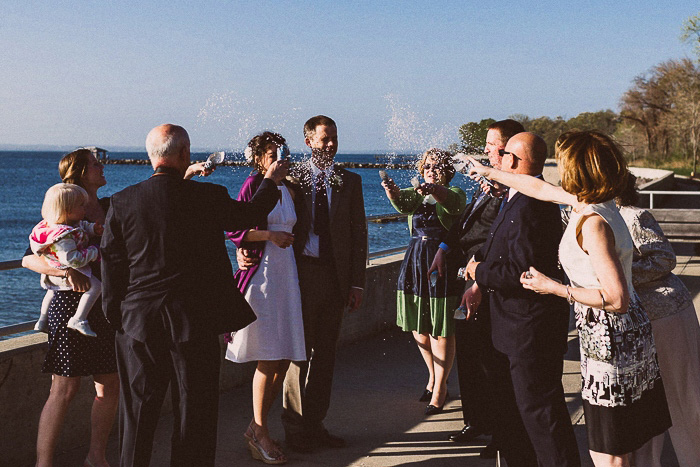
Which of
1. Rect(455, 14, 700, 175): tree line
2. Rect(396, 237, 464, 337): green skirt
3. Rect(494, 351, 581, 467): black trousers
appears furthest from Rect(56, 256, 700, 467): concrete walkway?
Rect(455, 14, 700, 175): tree line

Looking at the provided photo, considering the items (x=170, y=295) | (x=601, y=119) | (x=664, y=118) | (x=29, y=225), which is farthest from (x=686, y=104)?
(x=170, y=295)

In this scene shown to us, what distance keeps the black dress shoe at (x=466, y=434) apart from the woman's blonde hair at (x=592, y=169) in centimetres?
243

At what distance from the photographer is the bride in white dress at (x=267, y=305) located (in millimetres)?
5016

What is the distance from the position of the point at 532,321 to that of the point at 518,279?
0.22 metres

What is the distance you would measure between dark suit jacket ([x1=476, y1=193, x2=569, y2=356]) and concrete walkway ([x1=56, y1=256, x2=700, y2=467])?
138 cm

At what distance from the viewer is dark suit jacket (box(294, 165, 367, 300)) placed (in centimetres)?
539

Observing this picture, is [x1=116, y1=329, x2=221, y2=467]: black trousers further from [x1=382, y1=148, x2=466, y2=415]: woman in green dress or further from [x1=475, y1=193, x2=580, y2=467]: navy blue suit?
[x1=382, y1=148, x2=466, y2=415]: woman in green dress

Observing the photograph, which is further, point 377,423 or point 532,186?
point 377,423

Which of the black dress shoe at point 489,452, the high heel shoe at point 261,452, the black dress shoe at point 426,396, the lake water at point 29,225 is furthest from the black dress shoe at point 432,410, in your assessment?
the lake water at point 29,225

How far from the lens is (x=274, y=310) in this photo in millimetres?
5066

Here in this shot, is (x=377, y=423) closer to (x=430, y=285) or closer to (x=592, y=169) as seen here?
(x=430, y=285)

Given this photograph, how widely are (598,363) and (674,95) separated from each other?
8685 centimetres

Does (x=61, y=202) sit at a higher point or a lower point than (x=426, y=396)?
higher

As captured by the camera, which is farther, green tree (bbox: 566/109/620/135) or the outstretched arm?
green tree (bbox: 566/109/620/135)
